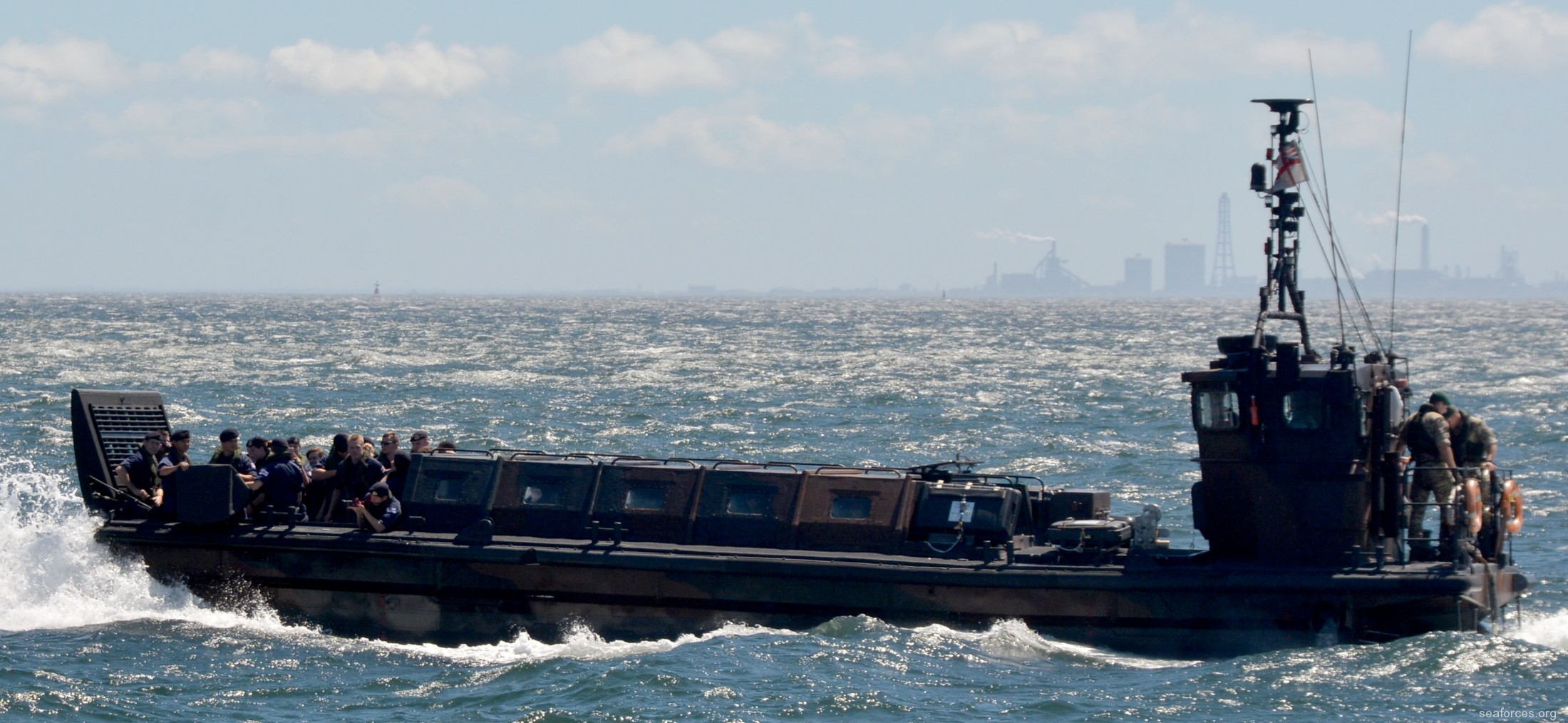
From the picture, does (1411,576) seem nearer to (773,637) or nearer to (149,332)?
(773,637)

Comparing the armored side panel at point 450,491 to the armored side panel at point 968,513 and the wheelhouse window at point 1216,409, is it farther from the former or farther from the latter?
the wheelhouse window at point 1216,409

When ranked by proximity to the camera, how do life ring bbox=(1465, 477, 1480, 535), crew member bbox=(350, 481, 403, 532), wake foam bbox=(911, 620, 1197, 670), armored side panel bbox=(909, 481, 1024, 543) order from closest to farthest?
wake foam bbox=(911, 620, 1197, 670) → life ring bbox=(1465, 477, 1480, 535) → armored side panel bbox=(909, 481, 1024, 543) → crew member bbox=(350, 481, 403, 532)

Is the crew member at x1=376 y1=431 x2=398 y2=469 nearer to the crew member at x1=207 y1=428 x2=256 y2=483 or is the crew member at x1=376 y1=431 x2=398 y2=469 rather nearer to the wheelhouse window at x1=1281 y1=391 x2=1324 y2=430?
the crew member at x1=207 y1=428 x2=256 y2=483

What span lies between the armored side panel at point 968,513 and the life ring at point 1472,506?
4.53 m

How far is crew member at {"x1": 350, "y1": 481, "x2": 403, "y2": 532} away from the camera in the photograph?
63.7 feet

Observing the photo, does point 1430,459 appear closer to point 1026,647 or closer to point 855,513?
point 1026,647

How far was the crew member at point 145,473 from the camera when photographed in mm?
20547

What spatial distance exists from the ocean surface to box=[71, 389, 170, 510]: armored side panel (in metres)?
0.64

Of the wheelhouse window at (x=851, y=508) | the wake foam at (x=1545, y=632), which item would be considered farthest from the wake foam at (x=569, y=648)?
the wake foam at (x=1545, y=632)

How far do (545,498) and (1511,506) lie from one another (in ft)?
33.8

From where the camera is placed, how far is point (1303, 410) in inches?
701

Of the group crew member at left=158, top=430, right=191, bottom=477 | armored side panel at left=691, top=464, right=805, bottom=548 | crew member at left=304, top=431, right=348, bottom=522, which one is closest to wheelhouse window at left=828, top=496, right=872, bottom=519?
armored side panel at left=691, top=464, right=805, bottom=548

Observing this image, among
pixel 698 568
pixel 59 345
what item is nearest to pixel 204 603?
pixel 698 568

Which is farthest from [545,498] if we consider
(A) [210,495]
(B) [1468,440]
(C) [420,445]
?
(B) [1468,440]
